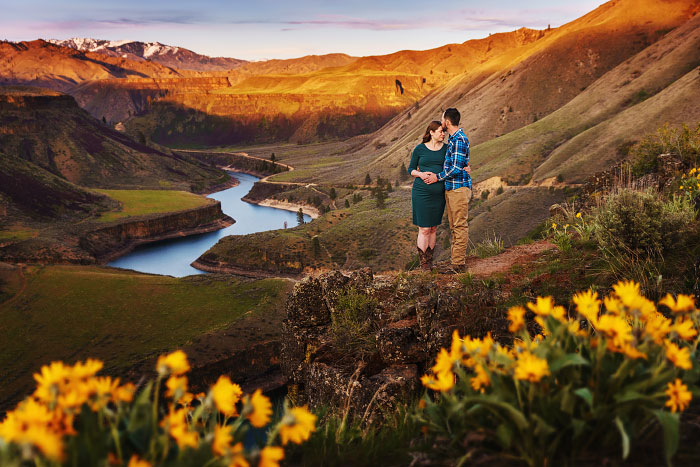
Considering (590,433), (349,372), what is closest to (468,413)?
(590,433)

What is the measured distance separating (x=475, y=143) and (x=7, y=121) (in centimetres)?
12364

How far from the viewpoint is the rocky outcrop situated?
279ft

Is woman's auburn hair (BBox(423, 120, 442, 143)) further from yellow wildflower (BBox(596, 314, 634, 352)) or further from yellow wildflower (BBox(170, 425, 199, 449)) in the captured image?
yellow wildflower (BBox(170, 425, 199, 449))

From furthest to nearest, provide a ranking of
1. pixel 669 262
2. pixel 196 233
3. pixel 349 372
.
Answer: pixel 196 233 → pixel 349 372 → pixel 669 262

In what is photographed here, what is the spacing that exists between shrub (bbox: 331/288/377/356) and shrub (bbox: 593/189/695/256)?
3830 mm

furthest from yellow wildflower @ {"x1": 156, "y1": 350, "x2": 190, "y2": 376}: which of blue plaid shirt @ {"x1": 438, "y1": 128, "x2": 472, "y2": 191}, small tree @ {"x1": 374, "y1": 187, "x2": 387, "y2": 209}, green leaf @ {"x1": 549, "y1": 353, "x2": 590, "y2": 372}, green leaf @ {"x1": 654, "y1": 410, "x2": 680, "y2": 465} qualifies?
small tree @ {"x1": 374, "y1": 187, "x2": 387, "y2": 209}

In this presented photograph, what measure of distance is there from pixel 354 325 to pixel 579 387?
6.04 metres

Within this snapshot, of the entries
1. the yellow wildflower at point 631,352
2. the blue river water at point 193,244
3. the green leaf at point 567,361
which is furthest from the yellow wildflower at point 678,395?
the blue river water at point 193,244

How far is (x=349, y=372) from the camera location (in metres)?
8.30

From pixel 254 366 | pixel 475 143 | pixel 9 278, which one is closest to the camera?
pixel 254 366

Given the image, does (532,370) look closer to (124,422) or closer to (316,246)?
(124,422)

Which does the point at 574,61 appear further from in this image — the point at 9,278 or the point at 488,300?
the point at 488,300

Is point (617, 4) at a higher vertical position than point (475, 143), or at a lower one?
higher

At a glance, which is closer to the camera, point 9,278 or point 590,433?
point 590,433
